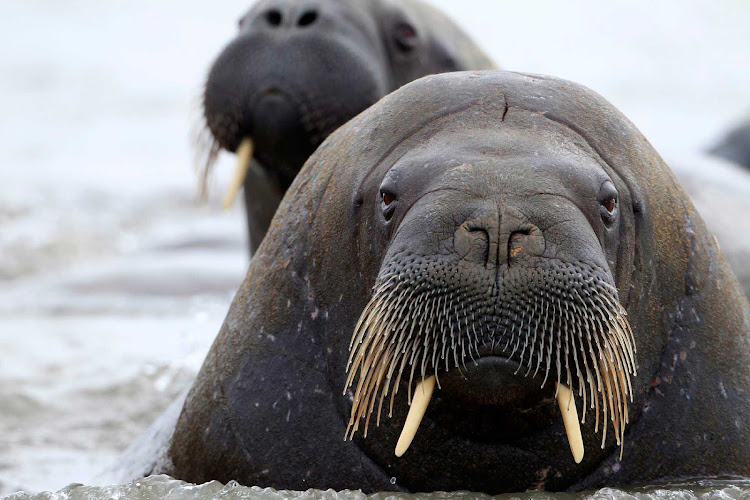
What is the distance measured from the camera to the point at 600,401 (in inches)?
164

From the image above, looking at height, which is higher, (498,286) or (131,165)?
(498,286)

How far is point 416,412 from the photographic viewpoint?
11.9ft

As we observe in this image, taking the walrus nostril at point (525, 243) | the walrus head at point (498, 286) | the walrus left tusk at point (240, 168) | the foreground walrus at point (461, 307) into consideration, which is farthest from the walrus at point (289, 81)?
the walrus nostril at point (525, 243)

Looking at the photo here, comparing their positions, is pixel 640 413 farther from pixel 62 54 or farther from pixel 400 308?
pixel 62 54

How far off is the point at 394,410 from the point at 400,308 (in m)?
0.68

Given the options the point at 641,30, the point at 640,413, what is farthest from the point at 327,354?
the point at 641,30

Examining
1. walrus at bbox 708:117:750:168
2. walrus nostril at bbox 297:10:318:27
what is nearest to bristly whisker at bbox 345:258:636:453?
walrus nostril at bbox 297:10:318:27

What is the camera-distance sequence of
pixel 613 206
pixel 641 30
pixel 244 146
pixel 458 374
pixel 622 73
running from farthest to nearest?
pixel 641 30, pixel 622 73, pixel 244 146, pixel 613 206, pixel 458 374

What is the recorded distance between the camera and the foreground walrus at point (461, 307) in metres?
3.66

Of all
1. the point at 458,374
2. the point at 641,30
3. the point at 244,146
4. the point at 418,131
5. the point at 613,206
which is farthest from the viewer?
the point at 641,30

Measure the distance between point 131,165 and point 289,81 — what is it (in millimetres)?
16941

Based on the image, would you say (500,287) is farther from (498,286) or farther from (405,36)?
(405,36)

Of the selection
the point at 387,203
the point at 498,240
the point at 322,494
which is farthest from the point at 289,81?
the point at 498,240

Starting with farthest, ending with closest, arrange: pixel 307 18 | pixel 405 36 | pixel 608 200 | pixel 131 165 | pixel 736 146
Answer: pixel 131 165, pixel 736 146, pixel 405 36, pixel 307 18, pixel 608 200
